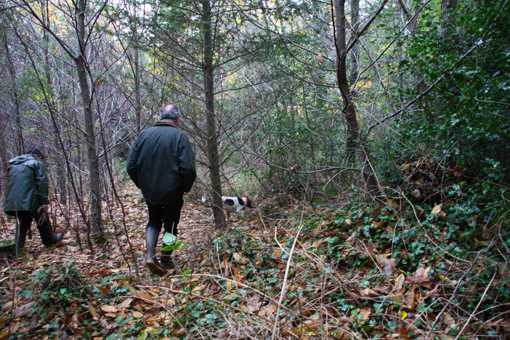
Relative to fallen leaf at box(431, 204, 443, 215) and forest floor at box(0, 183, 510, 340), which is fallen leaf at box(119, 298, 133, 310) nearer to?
forest floor at box(0, 183, 510, 340)

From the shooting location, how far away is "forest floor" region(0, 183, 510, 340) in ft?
6.76

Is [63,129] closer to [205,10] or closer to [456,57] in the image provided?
[205,10]

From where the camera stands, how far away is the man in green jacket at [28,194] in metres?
4.71

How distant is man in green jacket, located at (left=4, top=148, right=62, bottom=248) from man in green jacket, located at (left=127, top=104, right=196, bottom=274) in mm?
2236

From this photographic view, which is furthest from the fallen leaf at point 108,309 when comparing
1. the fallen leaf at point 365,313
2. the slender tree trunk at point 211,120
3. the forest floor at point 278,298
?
the slender tree trunk at point 211,120

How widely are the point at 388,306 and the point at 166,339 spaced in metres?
1.81

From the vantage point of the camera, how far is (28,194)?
15.7ft

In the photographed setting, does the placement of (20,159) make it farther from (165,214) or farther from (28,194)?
(165,214)

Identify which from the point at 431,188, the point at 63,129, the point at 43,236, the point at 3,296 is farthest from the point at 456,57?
the point at 63,129

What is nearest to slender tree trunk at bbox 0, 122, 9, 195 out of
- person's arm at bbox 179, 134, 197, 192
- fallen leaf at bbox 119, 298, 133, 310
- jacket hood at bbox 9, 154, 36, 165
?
jacket hood at bbox 9, 154, 36, 165

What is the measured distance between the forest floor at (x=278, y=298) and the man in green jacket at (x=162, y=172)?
63 cm

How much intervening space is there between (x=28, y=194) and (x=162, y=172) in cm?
280

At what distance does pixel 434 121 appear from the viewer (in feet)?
10.9

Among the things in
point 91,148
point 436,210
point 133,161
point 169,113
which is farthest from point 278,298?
point 91,148
